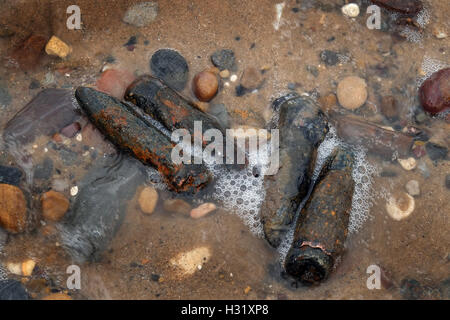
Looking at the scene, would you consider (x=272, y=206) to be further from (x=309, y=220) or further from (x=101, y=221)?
(x=101, y=221)

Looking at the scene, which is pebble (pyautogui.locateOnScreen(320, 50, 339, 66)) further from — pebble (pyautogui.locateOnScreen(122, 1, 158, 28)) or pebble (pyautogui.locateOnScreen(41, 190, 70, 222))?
pebble (pyautogui.locateOnScreen(41, 190, 70, 222))

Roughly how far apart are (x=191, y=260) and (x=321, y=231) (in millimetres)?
1015

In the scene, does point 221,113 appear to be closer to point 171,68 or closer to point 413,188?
point 171,68

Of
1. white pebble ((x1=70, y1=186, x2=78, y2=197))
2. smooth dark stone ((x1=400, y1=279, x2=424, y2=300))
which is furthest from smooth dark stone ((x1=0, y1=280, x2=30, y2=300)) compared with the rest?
smooth dark stone ((x1=400, y1=279, x2=424, y2=300))

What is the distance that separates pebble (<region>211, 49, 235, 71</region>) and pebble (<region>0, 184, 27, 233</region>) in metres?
1.98

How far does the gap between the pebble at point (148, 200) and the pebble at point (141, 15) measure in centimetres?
159

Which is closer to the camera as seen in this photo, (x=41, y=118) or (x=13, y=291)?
(x=13, y=291)

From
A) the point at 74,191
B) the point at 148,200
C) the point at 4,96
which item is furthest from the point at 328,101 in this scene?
the point at 4,96

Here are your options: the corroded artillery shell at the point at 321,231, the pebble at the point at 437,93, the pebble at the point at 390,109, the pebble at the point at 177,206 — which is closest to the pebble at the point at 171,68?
the pebble at the point at 177,206

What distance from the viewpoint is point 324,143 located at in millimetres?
3656

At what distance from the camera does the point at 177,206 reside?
3.43 m

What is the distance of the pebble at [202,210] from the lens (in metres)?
3.43

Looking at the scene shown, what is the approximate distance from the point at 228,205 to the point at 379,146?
4.54 feet
